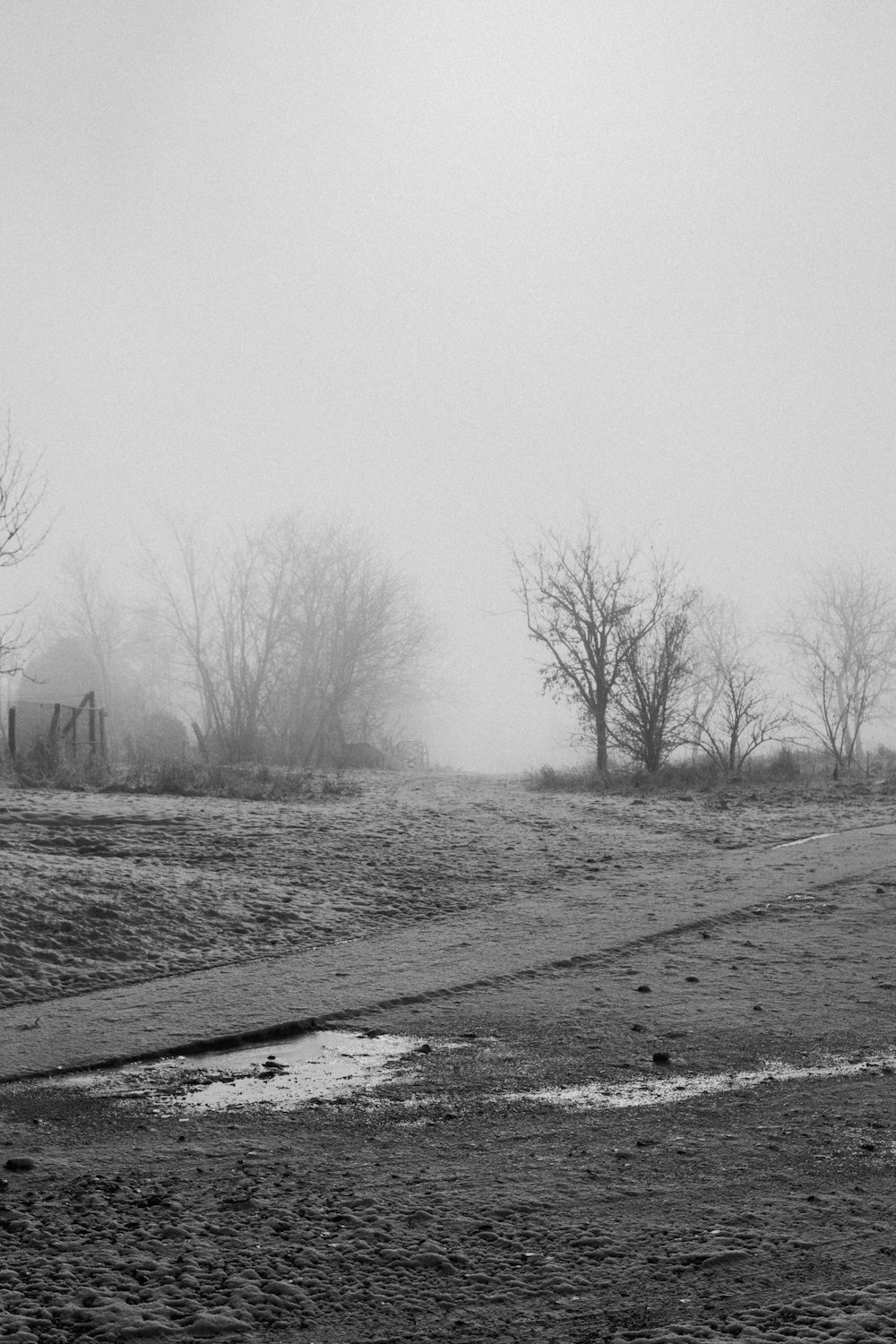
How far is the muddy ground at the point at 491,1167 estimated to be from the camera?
2865 mm

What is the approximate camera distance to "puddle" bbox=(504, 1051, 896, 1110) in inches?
177

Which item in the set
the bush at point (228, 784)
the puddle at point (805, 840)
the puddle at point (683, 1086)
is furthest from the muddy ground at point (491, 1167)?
the bush at point (228, 784)

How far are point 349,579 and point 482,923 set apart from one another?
122 ft

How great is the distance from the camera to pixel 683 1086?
15.2 feet

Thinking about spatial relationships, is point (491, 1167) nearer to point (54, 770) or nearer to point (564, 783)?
point (54, 770)

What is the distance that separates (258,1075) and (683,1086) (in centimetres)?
179

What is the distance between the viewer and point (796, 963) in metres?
6.80

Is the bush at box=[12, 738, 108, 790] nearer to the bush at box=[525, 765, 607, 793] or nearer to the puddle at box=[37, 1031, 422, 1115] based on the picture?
the bush at box=[525, 765, 607, 793]

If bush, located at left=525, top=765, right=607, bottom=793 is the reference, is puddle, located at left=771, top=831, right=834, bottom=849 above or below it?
below

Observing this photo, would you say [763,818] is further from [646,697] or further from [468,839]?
[646,697]

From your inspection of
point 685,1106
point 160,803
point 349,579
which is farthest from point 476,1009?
point 349,579

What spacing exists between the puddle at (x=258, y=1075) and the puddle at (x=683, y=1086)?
2.53 feet

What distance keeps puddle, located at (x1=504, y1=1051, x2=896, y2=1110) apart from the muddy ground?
0.16 ft

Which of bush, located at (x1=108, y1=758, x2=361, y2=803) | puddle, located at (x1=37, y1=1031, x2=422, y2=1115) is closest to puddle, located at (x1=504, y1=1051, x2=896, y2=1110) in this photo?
puddle, located at (x1=37, y1=1031, x2=422, y2=1115)
